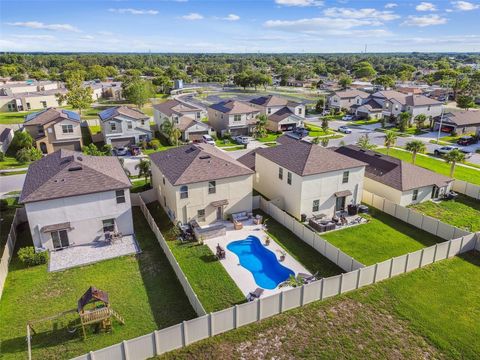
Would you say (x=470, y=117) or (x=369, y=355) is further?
→ (x=470, y=117)

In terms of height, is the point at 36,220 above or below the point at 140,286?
above

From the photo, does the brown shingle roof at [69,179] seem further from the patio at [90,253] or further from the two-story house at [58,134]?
the two-story house at [58,134]

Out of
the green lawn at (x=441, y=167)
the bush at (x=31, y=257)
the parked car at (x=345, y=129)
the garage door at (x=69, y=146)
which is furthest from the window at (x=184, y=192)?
the parked car at (x=345, y=129)

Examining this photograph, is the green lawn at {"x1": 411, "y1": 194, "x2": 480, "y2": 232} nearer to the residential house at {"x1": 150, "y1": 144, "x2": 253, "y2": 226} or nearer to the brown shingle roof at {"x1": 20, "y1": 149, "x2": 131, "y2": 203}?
the residential house at {"x1": 150, "y1": 144, "x2": 253, "y2": 226}

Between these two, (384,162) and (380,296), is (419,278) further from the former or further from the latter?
(384,162)

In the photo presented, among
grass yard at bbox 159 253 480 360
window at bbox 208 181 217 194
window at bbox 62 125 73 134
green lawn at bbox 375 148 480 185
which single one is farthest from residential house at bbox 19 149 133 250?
green lawn at bbox 375 148 480 185

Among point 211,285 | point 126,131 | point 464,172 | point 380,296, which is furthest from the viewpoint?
point 126,131

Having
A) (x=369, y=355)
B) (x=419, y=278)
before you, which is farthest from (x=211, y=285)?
(x=419, y=278)
